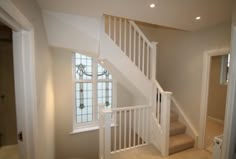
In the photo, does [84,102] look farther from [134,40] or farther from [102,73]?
[134,40]

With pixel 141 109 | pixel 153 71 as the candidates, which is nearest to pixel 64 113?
pixel 141 109

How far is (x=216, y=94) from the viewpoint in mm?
4289

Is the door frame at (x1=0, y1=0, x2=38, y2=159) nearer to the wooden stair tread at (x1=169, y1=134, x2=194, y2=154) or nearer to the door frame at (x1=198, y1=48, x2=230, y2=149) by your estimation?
the wooden stair tread at (x1=169, y1=134, x2=194, y2=154)

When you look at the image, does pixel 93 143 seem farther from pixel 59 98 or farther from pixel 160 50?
pixel 160 50

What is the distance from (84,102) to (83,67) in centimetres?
97

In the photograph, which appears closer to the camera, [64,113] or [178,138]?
[178,138]

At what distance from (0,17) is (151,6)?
5.29 ft

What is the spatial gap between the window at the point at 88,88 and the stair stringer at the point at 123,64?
1.33 metres

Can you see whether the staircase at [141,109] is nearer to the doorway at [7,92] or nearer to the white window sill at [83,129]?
the white window sill at [83,129]

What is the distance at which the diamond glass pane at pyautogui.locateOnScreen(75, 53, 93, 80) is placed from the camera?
355cm

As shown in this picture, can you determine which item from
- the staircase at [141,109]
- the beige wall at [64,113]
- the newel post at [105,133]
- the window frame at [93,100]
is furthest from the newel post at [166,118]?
the beige wall at [64,113]

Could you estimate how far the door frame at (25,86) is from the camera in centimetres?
126

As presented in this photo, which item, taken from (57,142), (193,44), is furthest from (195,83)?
(57,142)

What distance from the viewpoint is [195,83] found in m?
2.85
